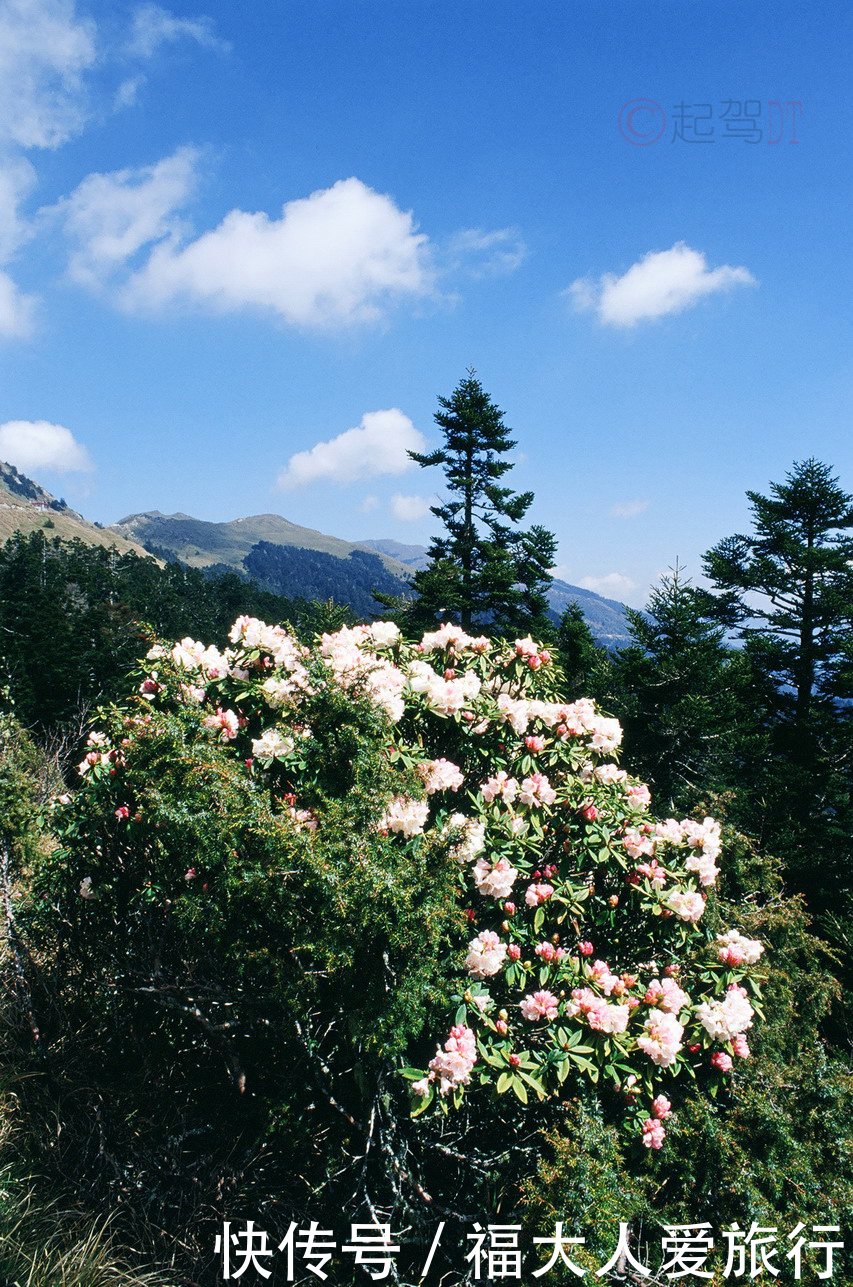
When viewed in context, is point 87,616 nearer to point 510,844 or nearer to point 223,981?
point 223,981

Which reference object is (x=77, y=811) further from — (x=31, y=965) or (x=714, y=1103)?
(x=714, y=1103)

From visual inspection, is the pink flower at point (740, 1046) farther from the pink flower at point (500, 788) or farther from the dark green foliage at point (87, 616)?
the dark green foliage at point (87, 616)

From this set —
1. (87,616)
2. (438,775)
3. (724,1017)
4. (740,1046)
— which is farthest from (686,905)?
(87,616)

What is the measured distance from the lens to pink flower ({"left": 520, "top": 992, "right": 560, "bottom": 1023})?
2633 mm

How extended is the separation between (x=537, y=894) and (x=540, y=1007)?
445 millimetres

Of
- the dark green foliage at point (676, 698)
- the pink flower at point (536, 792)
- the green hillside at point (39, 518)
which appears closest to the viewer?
the pink flower at point (536, 792)

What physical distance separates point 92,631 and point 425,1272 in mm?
35696

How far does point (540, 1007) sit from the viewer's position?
2.64m

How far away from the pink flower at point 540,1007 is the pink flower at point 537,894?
381 millimetres

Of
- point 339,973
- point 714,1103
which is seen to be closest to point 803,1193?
point 714,1103

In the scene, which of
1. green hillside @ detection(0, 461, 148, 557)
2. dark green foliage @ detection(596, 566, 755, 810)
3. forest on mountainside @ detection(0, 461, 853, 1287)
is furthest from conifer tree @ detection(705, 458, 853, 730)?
green hillside @ detection(0, 461, 148, 557)

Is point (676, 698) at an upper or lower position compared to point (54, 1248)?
upper

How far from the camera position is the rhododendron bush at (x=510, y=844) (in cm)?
264

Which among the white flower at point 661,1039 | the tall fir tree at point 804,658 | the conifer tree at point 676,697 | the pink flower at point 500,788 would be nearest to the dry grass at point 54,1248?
the white flower at point 661,1039
